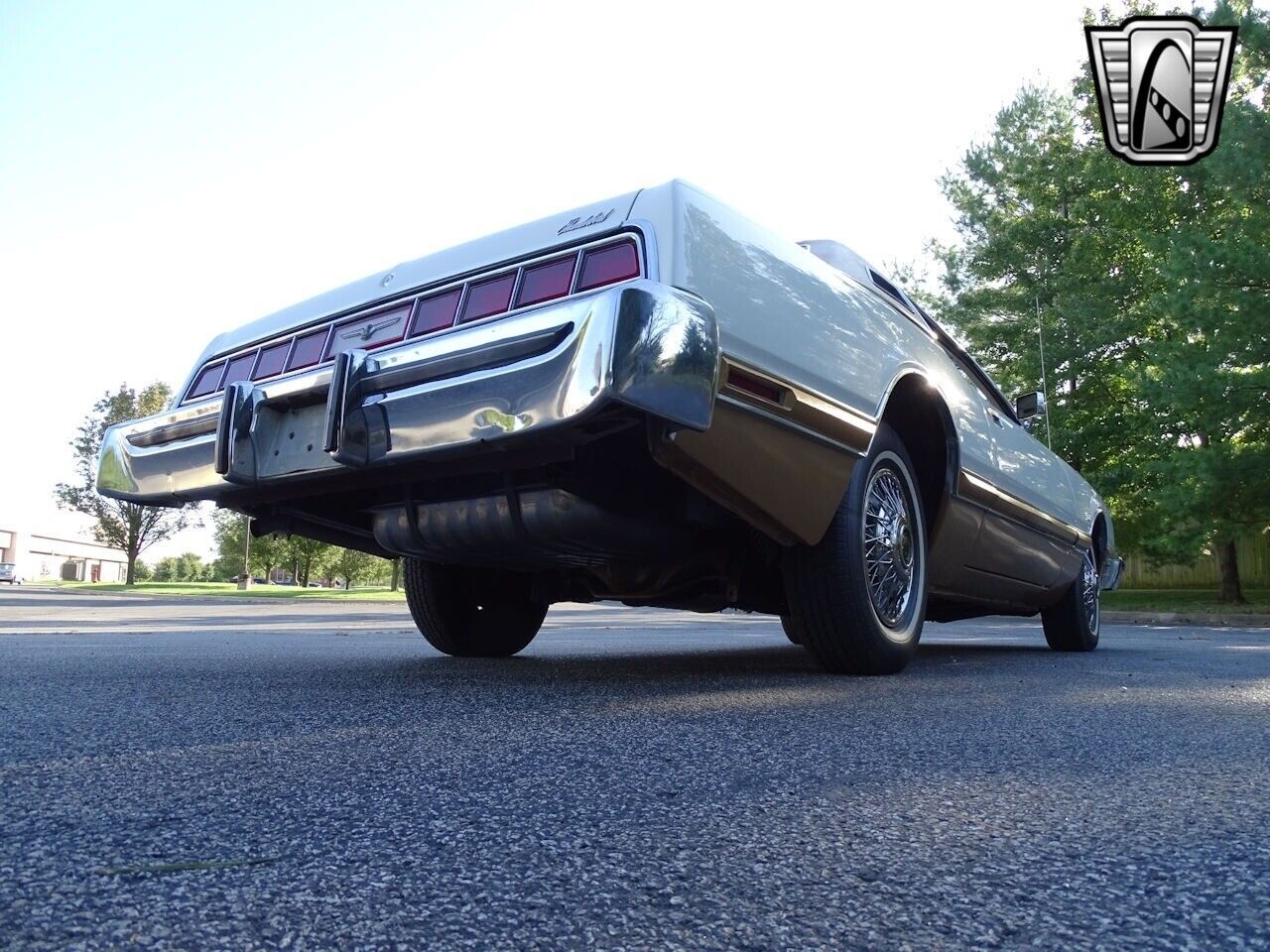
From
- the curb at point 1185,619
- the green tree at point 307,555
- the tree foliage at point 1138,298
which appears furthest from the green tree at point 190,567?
the curb at point 1185,619

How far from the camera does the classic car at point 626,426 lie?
2.64 metres

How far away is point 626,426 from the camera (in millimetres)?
2660

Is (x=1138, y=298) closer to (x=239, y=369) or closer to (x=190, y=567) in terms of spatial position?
(x=239, y=369)

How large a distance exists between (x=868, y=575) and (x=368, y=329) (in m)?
2.00

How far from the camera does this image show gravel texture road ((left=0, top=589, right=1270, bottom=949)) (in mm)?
1006

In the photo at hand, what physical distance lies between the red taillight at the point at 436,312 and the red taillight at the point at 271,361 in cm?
69

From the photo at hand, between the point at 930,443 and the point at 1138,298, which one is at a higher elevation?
the point at 1138,298

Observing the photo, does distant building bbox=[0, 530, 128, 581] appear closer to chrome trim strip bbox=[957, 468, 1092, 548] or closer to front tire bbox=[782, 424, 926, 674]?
chrome trim strip bbox=[957, 468, 1092, 548]

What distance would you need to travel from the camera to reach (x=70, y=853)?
120cm

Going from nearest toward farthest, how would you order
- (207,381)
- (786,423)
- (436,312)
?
(786,423) → (436,312) → (207,381)

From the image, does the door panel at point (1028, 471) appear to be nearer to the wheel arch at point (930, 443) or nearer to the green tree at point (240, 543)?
the wheel arch at point (930, 443)

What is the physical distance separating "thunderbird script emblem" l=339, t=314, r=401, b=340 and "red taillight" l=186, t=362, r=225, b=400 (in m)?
0.77

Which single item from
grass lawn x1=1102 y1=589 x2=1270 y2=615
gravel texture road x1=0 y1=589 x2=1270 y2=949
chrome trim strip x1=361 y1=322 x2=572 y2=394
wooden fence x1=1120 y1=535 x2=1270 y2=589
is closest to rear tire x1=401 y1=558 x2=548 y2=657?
gravel texture road x1=0 y1=589 x2=1270 y2=949

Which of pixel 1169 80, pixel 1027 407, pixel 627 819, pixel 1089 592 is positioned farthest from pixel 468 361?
pixel 1169 80
